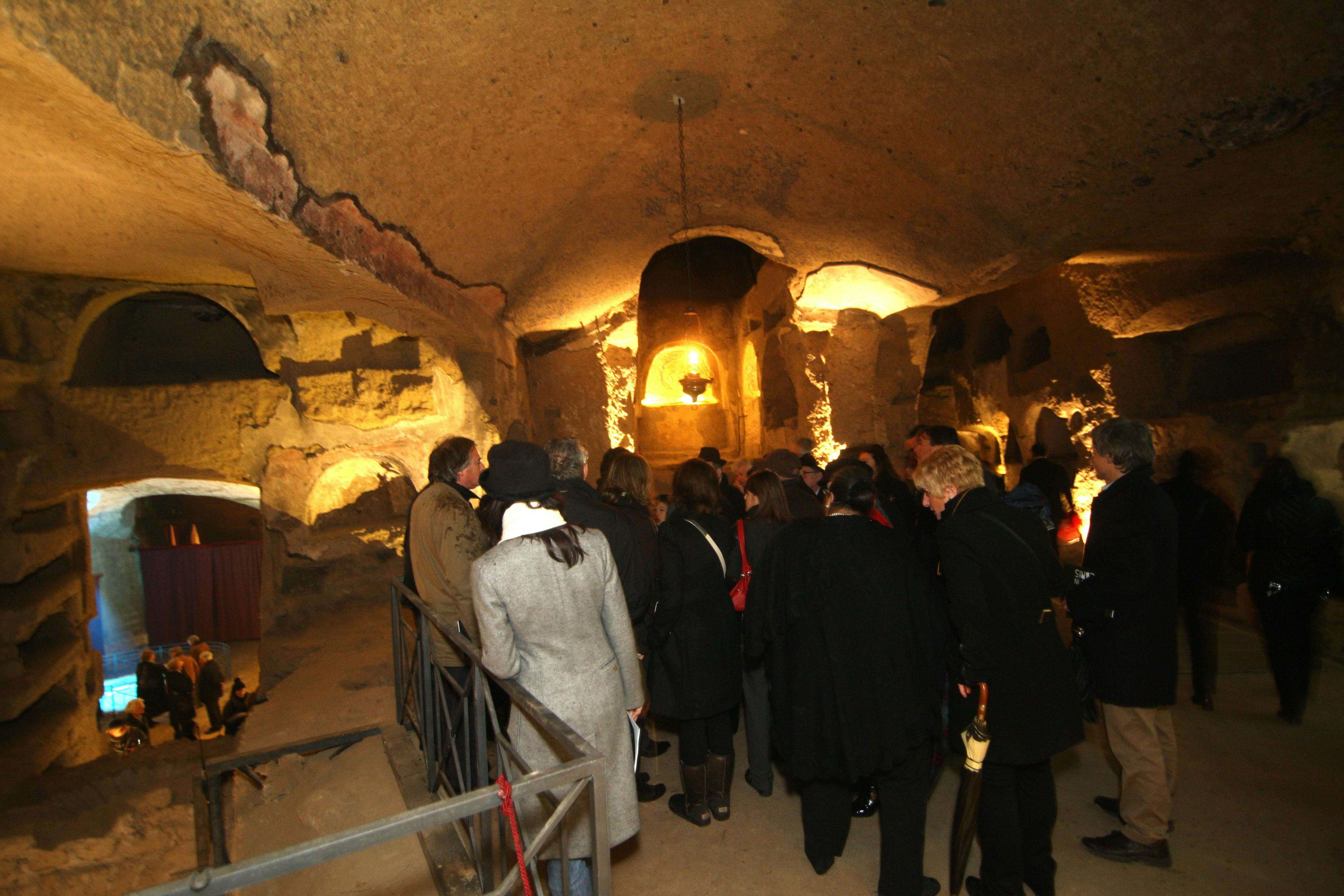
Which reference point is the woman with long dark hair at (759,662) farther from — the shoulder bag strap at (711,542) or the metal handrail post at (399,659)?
the metal handrail post at (399,659)

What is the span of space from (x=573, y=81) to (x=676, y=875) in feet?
12.6

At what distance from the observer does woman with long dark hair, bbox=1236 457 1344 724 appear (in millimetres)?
3648

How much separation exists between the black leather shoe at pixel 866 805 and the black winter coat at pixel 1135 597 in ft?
3.54

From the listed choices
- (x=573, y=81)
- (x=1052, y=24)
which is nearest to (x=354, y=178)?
(x=573, y=81)

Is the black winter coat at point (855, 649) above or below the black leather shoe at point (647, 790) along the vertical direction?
above

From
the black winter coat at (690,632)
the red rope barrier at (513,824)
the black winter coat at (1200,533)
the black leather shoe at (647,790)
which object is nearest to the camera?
the red rope barrier at (513,824)

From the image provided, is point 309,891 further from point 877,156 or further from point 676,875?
point 877,156

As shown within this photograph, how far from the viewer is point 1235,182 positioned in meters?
3.89

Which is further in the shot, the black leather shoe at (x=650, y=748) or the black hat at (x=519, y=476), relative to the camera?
the black leather shoe at (x=650, y=748)

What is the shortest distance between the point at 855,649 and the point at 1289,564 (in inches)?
113

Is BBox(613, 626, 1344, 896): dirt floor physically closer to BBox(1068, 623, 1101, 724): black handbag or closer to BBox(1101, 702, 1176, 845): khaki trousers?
BBox(1101, 702, 1176, 845): khaki trousers

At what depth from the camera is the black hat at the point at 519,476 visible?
2.21 m

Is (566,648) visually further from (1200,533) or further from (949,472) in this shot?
(1200,533)

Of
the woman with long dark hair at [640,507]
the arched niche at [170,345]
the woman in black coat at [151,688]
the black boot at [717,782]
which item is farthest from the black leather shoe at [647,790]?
the woman in black coat at [151,688]
